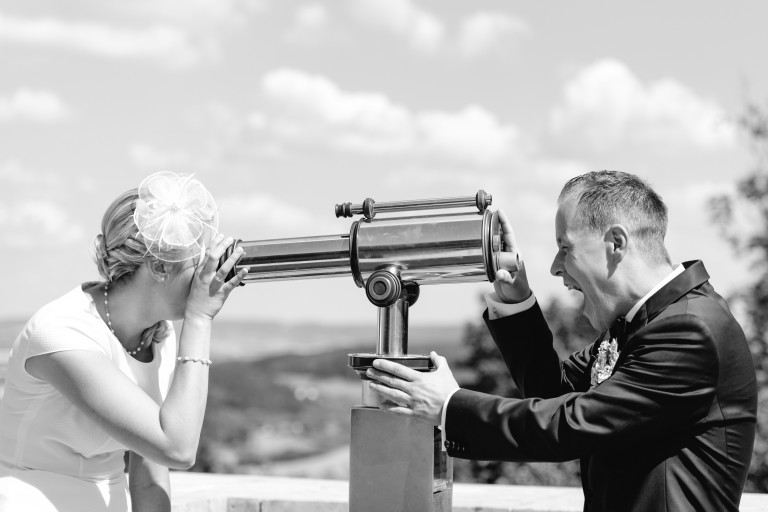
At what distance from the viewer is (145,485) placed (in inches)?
142

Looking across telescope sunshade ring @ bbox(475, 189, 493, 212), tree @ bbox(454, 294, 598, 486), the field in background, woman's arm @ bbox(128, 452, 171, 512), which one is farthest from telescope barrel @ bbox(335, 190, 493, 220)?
the field in background

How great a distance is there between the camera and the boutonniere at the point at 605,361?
3111 mm

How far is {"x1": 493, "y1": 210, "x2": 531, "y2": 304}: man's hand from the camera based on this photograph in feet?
10.5

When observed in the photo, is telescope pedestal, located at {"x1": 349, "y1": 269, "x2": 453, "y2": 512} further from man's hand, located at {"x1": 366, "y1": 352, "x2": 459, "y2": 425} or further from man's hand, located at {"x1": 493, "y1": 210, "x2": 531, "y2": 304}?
man's hand, located at {"x1": 493, "y1": 210, "x2": 531, "y2": 304}

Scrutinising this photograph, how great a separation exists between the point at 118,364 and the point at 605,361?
161 centimetres

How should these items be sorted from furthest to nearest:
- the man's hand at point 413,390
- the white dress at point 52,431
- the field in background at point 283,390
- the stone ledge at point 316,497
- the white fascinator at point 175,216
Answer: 1. the field in background at point 283,390
2. the stone ledge at point 316,497
3. the white fascinator at point 175,216
4. the white dress at point 52,431
5. the man's hand at point 413,390

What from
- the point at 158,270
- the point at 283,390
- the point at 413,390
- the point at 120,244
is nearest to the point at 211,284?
the point at 158,270

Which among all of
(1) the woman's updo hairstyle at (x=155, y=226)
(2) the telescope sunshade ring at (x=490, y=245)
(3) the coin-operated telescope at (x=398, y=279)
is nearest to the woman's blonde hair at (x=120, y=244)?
(1) the woman's updo hairstyle at (x=155, y=226)

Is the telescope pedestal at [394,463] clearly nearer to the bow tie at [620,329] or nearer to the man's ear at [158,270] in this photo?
the bow tie at [620,329]

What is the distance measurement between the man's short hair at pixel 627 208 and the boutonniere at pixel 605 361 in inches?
11.8

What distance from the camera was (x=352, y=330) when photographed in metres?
63.0

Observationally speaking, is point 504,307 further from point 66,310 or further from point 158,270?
point 66,310

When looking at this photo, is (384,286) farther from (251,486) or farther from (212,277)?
(251,486)

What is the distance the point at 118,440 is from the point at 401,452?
895 mm
